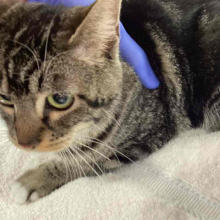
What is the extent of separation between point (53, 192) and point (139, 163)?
35cm

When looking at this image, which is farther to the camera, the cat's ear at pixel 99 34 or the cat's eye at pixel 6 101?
the cat's eye at pixel 6 101

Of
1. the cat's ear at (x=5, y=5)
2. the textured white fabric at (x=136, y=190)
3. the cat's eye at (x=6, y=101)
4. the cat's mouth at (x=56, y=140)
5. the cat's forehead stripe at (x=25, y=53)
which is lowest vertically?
the textured white fabric at (x=136, y=190)

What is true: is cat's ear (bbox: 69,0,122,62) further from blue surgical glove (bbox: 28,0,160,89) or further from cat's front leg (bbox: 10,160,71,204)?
cat's front leg (bbox: 10,160,71,204)

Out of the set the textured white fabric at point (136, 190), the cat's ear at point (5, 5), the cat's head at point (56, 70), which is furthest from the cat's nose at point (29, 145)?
the cat's ear at point (5, 5)

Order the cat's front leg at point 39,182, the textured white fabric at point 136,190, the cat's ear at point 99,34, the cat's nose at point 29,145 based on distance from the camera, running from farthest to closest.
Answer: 1. the cat's front leg at point 39,182
2. the textured white fabric at point 136,190
3. the cat's nose at point 29,145
4. the cat's ear at point 99,34

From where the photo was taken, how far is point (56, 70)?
32.4 inches

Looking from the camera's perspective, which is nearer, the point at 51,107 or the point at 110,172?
the point at 51,107

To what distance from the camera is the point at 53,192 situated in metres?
1.12

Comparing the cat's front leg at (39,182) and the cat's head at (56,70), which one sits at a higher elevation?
the cat's head at (56,70)

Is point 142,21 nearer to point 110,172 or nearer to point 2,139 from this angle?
point 110,172

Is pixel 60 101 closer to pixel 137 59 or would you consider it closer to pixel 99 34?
pixel 99 34

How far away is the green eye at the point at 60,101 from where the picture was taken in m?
0.84

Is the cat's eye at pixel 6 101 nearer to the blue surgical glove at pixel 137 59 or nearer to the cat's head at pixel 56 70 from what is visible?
the cat's head at pixel 56 70

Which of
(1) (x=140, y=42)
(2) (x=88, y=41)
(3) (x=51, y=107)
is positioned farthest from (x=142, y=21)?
(3) (x=51, y=107)
